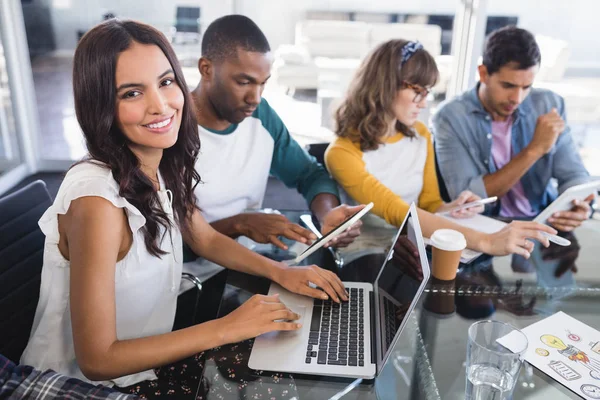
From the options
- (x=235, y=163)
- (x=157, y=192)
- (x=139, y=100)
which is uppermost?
(x=139, y=100)

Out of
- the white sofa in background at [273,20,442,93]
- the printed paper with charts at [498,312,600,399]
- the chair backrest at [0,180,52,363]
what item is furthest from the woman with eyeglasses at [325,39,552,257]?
the white sofa in background at [273,20,442,93]

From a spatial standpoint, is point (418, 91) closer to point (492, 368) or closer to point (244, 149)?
point (244, 149)

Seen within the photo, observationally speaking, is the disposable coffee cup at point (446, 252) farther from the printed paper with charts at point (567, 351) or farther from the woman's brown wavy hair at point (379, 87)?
the woman's brown wavy hair at point (379, 87)

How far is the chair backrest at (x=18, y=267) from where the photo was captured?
4.25 ft

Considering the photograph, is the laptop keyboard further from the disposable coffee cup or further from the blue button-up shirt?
the blue button-up shirt

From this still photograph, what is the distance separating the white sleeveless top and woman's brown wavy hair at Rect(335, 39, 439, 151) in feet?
2.64

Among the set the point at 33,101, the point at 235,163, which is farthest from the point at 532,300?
the point at 33,101

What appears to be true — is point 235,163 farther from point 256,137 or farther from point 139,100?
point 139,100

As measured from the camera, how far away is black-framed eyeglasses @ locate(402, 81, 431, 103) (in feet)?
6.08

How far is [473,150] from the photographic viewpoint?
2.20 m

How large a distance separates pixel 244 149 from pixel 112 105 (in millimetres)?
773

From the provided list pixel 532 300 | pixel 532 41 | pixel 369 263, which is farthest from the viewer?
pixel 532 41

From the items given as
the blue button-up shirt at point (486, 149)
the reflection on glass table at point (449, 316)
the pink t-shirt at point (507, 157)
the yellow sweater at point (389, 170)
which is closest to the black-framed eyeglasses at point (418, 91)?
the yellow sweater at point (389, 170)

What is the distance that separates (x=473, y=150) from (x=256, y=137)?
0.92m
